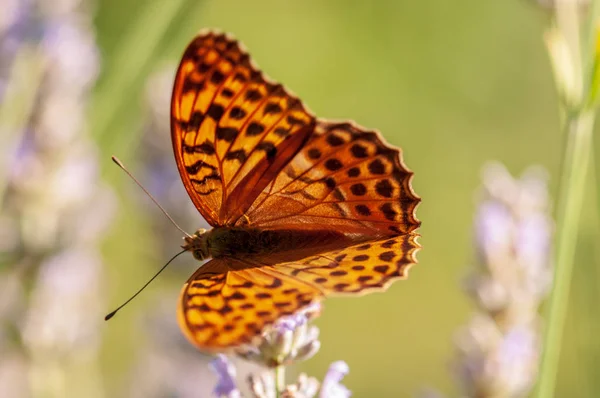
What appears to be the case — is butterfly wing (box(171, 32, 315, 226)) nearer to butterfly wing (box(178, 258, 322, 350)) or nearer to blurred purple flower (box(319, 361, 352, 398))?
butterfly wing (box(178, 258, 322, 350))

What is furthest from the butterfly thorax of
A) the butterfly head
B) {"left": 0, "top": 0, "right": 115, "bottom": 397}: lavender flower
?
{"left": 0, "top": 0, "right": 115, "bottom": 397}: lavender flower

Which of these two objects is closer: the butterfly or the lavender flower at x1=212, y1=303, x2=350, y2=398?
the lavender flower at x1=212, y1=303, x2=350, y2=398

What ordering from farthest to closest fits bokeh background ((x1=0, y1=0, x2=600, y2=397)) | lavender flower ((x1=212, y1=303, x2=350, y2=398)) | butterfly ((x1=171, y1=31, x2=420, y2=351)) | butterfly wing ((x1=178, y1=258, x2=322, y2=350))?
1. bokeh background ((x1=0, y1=0, x2=600, y2=397))
2. butterfly ((x1=171, y1=31, x2=420, y2=351))
3. lavender flower ((x1=212, y1=303, x2=350, y2=398))
4. butterfly wing ((x1=178, y1=258, x2=322, y2=350))

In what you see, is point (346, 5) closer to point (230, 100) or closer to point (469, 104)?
point (469, 104)

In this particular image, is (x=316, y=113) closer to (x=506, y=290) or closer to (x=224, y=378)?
(x=506, y=290)

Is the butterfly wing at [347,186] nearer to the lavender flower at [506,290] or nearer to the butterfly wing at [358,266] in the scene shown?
the butterfly wing at [358,266]

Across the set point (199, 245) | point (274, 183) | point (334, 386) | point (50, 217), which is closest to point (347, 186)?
point (274, 183)

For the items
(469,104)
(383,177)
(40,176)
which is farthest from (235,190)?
(469,104)

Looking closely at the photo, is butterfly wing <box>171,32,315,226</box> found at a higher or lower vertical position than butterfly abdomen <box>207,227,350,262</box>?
higher
